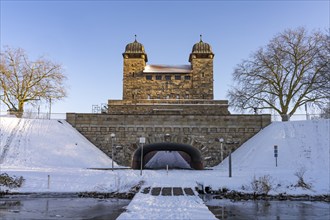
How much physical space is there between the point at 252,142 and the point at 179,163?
938 inches

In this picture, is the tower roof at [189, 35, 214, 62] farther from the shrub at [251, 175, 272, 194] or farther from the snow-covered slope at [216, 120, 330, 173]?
the shrub at [251, 175, 272, 194]

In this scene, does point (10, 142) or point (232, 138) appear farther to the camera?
point (232, 138)

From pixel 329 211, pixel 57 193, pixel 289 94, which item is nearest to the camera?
pixel 329 211

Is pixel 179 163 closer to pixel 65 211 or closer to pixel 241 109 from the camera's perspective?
pixel 241 109

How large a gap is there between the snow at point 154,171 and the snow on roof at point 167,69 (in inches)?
934

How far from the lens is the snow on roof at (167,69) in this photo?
49.6 meters

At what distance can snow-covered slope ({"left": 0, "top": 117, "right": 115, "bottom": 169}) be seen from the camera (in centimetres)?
2325

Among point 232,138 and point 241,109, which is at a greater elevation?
point 241,109

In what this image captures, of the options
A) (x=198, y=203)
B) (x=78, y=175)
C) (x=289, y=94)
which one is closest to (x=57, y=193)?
(x=78, y=175)

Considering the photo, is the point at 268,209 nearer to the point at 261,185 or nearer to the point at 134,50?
the point at 261,185

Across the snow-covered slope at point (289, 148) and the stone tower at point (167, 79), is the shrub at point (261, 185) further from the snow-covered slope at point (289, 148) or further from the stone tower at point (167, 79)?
the stone tower at point (167, 79)

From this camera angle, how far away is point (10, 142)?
25031 mm

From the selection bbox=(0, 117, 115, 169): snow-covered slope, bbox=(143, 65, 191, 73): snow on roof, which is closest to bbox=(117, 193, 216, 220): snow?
bbox=(0, 117, 115, 169): snow-covered slope

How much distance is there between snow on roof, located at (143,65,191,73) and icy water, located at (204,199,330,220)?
37.1 metres
